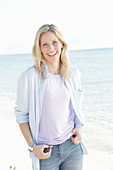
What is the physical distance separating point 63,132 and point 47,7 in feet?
110

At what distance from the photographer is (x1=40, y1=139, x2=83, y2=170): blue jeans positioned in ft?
6.46

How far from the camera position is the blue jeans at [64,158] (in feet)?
6.46

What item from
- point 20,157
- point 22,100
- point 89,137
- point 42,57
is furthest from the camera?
point 89,137

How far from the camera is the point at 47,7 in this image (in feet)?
111

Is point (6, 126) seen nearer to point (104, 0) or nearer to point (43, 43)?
point (43, 43)

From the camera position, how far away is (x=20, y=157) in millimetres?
4113

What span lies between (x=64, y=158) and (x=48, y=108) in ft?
1.35

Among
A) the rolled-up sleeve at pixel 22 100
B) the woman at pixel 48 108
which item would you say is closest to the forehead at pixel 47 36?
the woman at pixel 48 108

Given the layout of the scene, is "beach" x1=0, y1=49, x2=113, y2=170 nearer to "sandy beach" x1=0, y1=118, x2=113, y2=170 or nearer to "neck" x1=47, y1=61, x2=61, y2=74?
"sandy beach" x1=0, y1=118, x2=113, y2=170

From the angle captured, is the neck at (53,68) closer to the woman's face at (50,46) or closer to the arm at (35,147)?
the woman's face at (50,46)

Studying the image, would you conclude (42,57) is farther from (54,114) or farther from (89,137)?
(89,137)

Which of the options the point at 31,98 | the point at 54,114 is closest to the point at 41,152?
the point at 54,114

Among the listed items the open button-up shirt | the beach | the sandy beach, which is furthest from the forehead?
the sandy beach

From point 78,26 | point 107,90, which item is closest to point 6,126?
point 107,90
